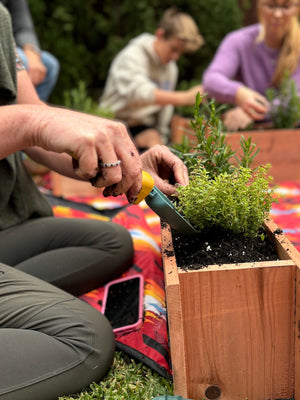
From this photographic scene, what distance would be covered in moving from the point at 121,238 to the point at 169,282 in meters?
0.72

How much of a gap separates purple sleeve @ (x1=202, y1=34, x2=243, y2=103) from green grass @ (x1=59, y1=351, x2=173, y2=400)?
221 cm

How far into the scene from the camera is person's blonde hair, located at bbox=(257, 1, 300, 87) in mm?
3090

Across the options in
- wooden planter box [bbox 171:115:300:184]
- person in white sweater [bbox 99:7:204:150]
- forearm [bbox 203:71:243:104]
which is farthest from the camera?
person in white sweater [bbox 99:7:204:150]

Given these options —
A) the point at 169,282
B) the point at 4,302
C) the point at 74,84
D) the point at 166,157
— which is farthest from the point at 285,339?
the point at 74,84

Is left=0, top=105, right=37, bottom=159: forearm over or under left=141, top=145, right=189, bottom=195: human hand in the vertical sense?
over

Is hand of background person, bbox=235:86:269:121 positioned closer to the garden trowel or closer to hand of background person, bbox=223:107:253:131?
hand of background person, bbox=223:107:253:131

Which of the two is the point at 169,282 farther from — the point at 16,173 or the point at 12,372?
the point at 16,173

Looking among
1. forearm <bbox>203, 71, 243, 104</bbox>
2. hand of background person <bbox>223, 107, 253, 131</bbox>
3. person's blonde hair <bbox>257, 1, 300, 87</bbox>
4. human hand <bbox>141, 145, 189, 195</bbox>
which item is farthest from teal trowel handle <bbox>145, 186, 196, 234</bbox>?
person's blonde hair <bbox>257, 1, 300, 87</bbox>

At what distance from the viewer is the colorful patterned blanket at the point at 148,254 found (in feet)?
4.33

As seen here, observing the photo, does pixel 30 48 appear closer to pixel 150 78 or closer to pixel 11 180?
pixel 150 78

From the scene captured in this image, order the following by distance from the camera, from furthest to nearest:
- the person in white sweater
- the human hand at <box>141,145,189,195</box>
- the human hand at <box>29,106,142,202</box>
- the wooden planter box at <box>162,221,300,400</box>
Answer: the person in white sweater, the human hand at <box>141,145,189,195</box>, the wooden planter box at <box>162,221,300,400</box>, the human hand at <box>29,106,142,202</box>

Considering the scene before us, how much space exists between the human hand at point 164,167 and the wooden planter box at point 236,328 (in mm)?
213

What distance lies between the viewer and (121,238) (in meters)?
1.72

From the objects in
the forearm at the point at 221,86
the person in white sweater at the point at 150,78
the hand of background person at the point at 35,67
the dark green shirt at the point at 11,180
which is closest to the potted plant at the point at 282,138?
the forearm at the point at 221,86
